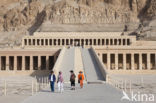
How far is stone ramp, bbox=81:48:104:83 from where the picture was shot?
90.5ft

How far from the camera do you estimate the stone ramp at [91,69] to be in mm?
27594

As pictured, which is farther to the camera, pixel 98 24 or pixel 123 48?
pixel 98 24

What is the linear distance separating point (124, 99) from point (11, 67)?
42.8m

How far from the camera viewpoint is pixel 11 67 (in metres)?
55.0

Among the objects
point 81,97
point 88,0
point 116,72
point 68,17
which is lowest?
point 116,72

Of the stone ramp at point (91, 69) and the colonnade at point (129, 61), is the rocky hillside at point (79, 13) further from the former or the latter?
the stone ramp at point (91, 69)

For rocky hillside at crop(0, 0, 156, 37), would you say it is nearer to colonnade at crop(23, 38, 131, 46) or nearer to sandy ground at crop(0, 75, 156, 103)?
colonnade at crop(23, 38, 131, 46)

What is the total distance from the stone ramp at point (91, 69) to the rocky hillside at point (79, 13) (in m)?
58.8

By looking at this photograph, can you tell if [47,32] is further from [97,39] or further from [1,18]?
[1,18]

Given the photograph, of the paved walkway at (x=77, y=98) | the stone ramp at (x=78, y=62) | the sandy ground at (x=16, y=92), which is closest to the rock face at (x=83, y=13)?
the stone ramp at (x=78, y=62)

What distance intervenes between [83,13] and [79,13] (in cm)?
162

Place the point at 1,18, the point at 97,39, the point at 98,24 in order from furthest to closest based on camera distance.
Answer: the point at 1,18 < the point at 98,24 < the point at 97,39

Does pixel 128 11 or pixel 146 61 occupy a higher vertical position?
pixel 128 11

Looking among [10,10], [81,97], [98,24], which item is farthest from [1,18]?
[81,97]
